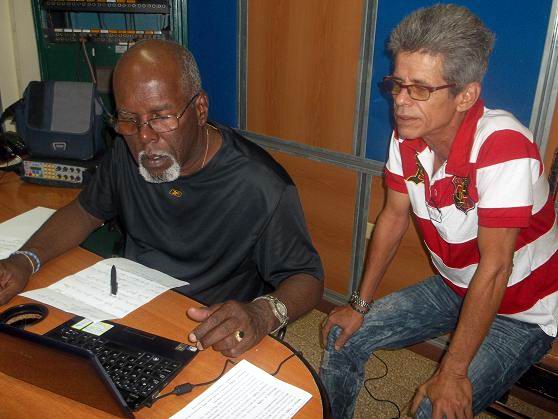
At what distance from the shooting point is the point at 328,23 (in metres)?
2.33

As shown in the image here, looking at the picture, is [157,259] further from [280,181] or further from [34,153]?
[34,153]

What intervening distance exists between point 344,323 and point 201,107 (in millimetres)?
770

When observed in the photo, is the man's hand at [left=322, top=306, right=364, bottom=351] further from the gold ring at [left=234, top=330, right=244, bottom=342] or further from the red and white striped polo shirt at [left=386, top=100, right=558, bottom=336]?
the gold ring at [left=234, top=330, right=244, bottom=342]

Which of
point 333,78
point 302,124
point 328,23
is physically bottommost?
point 302,124

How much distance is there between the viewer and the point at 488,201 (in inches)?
50.7

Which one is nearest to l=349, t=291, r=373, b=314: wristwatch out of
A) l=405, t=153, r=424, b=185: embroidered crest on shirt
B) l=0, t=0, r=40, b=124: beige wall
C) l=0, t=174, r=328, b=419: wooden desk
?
l=405, t=153, r=424, b=185: embroidered crest on shirt

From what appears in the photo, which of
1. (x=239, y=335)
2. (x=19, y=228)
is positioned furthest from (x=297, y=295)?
(x=19, y=228)

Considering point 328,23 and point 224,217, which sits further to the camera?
point 328,23

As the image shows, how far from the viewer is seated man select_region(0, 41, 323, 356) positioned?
1.36m

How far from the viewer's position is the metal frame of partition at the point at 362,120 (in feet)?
6.02

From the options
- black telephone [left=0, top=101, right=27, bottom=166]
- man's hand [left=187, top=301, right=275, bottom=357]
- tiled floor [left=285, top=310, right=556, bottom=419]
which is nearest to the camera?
man's hand [left=187, top=301, right=275, bottom=357]

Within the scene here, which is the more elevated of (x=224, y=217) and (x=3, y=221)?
(x=224, y=217)

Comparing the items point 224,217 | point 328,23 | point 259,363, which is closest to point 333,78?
point 328,23

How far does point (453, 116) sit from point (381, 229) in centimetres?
46
